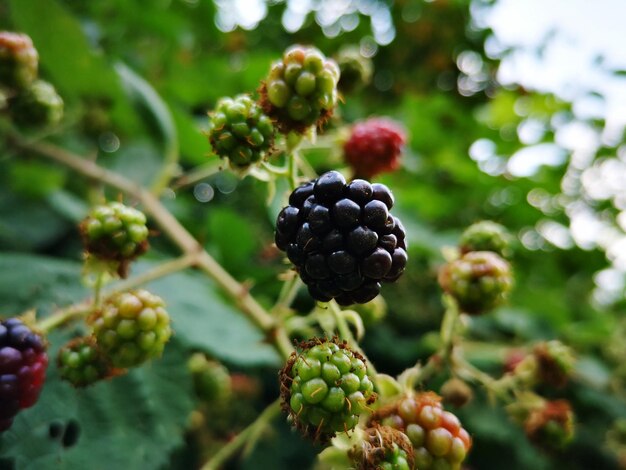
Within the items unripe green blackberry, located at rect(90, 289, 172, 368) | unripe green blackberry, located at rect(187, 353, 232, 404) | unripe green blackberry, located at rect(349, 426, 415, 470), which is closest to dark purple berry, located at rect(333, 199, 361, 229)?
unripe green blackberry, located at rect(349, 426, 415, 470)

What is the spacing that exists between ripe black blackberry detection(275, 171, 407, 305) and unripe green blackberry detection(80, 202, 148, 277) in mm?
399

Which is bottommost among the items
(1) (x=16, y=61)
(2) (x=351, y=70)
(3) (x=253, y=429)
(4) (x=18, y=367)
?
(4) (x=18, y=367)

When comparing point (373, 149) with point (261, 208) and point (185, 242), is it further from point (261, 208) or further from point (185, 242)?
point (261, 208)

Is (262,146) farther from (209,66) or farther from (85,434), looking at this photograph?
(209,66)

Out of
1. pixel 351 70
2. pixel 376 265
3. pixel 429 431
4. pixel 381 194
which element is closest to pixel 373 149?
pixel 351 70

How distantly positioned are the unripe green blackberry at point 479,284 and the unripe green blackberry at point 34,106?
1330 mm

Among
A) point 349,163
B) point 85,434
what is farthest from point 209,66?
point 85,434

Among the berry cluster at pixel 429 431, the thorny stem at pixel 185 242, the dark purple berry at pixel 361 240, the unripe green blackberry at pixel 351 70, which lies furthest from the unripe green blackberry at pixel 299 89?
the unripe green blackberry at pixel 351 70

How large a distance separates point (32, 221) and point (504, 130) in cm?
252

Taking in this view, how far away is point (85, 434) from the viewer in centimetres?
125

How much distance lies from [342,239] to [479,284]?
1.52ft

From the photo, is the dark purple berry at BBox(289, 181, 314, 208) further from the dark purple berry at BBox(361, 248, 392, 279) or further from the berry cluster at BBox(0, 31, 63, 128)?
the berry cluster at BBox(0, 31, 63, 128)

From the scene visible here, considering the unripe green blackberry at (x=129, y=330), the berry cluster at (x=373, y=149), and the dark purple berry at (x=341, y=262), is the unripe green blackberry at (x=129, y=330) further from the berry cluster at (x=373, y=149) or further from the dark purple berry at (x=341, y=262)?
the berry cluster at (x=373, y=149)

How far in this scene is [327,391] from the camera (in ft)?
2.77
